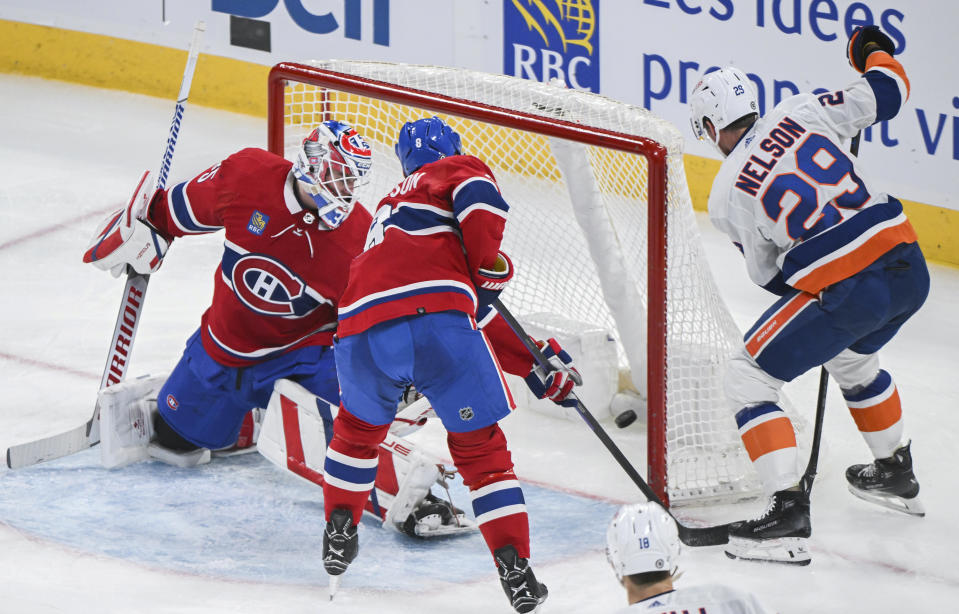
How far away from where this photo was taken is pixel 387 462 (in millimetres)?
3350

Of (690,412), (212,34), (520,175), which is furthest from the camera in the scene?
(212,34)

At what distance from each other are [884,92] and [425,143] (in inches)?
42.6

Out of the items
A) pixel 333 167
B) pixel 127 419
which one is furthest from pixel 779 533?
pixel 127 419

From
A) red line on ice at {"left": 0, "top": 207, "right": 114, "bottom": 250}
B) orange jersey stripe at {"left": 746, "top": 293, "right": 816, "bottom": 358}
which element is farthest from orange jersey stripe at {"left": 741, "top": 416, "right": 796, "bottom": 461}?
red line on ice at {"left": 0, "top": 207, "right": 114, "bottom": 250}

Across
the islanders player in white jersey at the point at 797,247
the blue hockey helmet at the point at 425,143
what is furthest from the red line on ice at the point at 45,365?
the islanders player in white jersey at the point at 797,247

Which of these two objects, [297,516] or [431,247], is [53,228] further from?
[431,247]

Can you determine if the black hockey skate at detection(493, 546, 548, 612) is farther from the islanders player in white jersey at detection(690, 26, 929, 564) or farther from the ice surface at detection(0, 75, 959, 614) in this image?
the islanders player in white jersey at detection(690, 26, 929, 564)

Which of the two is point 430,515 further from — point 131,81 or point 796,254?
point 131,81

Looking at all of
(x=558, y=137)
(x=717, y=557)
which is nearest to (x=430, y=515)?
(x=717, y=557)

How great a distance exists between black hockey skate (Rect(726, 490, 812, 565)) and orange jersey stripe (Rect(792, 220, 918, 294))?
48 cm

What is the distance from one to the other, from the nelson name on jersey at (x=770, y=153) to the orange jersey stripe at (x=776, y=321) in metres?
0.26

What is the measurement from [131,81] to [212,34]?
1.94 ft

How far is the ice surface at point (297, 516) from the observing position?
120 inches

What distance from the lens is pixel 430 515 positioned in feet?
10.9
